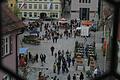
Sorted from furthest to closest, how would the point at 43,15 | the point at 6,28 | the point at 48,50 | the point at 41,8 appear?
the point at 43,15, the point at 41,8, the point at 48,50, the point at 6,28

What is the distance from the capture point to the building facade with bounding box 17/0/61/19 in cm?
944

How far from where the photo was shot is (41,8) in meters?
9.76

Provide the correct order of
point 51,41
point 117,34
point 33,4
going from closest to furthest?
point 117,34 → point 51,41 → point 33,4

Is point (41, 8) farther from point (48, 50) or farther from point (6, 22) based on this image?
point (6, 22)

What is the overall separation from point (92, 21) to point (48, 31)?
112cm

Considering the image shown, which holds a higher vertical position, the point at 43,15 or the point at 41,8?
the point at 41,8

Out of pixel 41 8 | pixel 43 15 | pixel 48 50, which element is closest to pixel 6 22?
pixel 48 50

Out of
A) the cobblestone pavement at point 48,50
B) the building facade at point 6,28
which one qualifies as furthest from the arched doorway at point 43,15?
the building facade at point 6,28

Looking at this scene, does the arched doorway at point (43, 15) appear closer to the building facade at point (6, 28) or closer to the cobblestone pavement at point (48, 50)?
the cobblestone pavement at point (48, 50)

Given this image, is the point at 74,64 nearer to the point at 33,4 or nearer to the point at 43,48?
the point at 43,48

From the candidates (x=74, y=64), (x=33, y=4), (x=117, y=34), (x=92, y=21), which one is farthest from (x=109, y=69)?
(x=33, y=4)

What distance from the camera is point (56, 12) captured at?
10219 millimetres

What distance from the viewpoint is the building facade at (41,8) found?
31.0 feet

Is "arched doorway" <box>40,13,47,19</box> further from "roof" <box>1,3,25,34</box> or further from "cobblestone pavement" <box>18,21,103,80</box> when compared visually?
"roof" <box>1,3,25,34</box>
